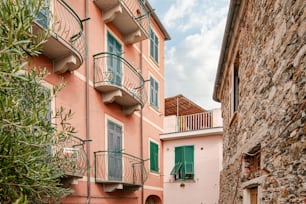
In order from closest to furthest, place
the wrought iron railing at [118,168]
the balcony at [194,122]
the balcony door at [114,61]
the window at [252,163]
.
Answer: the window at [252,163] < the wrought iron railing at [118,168] < the balcony door at [114,61] < the balcony at [194,122]

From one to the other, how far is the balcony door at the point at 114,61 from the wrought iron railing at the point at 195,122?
5.98m

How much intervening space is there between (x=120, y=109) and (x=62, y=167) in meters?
6.39

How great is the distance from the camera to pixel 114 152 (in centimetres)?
895

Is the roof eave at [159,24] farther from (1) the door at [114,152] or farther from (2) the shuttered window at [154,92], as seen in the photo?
(1) the door at [114,152]

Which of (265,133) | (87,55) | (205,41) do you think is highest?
(205,41)

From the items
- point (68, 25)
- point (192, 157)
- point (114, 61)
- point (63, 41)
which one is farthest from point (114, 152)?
point (192, 157)

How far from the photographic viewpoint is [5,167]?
2.49 m

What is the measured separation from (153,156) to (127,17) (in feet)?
21.4

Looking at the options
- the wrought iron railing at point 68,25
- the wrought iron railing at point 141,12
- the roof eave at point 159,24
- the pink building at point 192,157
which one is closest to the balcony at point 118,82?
the wrought iron railing at point 68,25

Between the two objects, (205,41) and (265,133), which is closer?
(265,133)

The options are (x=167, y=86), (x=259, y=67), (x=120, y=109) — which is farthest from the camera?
(x=167, y=86)

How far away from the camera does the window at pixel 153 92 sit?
13192 mm

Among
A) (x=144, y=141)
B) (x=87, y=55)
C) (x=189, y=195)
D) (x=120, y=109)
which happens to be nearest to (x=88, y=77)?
(x=87, y=55)

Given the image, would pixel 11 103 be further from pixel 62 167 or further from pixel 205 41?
pixel 205 41
